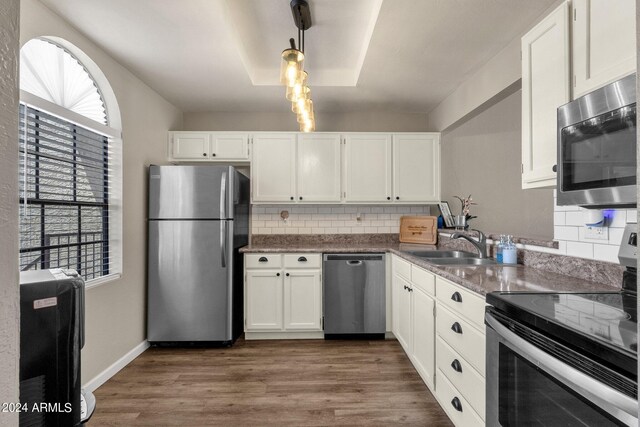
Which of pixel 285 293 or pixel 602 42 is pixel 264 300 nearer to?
pixel 285 293

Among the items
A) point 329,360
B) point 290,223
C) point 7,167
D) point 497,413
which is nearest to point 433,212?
point 290,223

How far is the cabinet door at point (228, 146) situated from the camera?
360 centimetres

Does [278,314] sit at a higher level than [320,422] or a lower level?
higher

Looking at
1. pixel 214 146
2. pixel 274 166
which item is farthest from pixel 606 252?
pixel 214 146

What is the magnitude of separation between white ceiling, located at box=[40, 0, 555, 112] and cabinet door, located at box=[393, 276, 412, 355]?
178 cm

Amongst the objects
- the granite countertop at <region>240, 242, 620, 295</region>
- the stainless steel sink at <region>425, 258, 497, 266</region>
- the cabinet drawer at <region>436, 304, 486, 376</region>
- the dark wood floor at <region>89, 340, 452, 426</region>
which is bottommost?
the dark wood floor at <region>89, 340, 452, 426</region>

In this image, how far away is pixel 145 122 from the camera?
10.1ft

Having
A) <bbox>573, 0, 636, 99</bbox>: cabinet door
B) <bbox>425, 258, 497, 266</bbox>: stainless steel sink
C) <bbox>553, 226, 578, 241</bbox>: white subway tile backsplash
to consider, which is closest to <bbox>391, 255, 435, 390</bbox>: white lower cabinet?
<bbox>425, 258, 497, 266</bbox>: stainless steel sink

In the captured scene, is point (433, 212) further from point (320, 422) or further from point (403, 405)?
point (320, 422)

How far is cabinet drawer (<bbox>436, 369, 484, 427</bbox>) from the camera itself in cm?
157

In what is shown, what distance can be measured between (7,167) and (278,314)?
9.64 feet

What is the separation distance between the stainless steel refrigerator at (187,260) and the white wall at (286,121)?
1022 millimetres

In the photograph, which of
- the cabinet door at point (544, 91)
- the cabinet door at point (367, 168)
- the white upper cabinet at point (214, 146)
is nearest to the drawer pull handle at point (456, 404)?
the cabinet door at point (544, 91)

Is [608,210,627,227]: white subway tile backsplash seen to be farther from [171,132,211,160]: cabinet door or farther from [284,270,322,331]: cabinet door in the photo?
[171,132,211,160]: cabinet door
